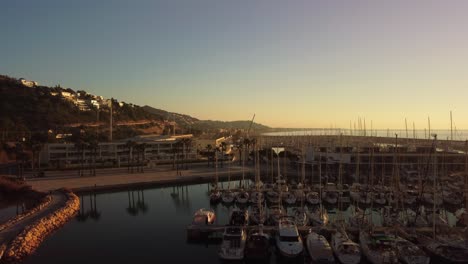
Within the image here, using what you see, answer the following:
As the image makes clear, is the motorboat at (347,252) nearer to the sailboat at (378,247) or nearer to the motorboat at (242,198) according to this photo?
the sailboat at (378,247)

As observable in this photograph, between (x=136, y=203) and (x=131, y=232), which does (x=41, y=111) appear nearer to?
(x=136, y=203)

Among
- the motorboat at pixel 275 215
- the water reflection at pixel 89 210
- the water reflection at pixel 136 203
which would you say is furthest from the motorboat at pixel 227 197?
the water reflection at pixel 89 210

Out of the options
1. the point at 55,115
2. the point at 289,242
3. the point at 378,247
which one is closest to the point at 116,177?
the point at 289,242

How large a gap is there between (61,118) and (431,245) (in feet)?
382

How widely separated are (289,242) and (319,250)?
2.40 metres

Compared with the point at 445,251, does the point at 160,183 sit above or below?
above

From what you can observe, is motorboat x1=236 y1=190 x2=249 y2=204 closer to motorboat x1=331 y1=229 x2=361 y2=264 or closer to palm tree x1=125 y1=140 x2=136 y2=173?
motorboat x1=331 y1=229 x2=361 y2=264

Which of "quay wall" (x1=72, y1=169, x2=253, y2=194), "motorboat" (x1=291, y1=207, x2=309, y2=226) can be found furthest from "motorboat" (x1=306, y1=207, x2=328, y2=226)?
"quay wall" (x1=72, y1=169, x2=253, y2=194)

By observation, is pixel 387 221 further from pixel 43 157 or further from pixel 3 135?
pixel 3 135

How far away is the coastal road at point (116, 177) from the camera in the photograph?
189 feet

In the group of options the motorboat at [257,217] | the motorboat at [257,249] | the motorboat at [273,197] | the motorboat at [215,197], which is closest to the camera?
the motorboat at [257,249]

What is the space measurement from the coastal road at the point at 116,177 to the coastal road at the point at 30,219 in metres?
8.74

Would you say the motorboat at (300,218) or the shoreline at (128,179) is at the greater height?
the shoreline at (128,179)

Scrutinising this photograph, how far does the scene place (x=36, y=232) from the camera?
32219mm
